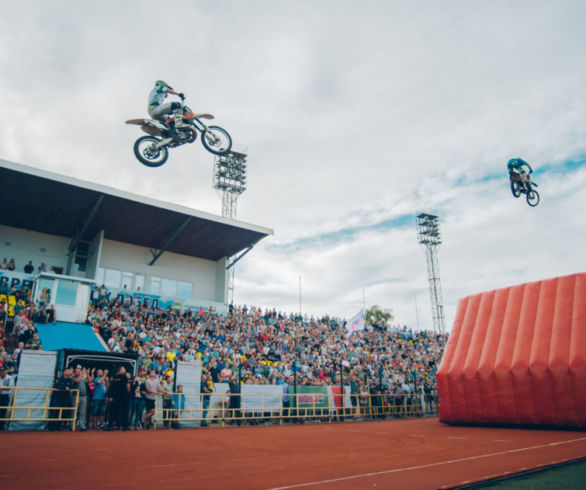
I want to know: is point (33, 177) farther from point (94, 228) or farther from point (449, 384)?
point (449, 384)

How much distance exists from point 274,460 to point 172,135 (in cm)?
819

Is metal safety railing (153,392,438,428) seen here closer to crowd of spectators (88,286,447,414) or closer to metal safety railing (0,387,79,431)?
crowd of spectators (88,286,447,414)

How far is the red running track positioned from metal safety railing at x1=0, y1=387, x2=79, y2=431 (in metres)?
1.20

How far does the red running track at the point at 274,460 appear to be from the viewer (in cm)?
579

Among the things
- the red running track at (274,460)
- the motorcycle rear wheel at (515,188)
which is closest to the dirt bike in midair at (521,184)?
the motorcycle rear wheel at (515,188)

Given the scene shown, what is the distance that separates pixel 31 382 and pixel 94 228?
16.4 metres

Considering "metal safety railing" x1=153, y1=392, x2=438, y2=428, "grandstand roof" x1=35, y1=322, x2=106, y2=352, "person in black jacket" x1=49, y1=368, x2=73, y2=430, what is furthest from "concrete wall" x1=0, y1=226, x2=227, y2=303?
"person in black jacket" x1=49, y1=368, x2=73, y2=430

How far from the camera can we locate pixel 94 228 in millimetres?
27953

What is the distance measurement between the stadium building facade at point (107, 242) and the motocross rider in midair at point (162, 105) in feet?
47.3

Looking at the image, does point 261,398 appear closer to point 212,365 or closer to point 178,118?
point 212,365

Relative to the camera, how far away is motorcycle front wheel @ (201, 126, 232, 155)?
12.3 metres

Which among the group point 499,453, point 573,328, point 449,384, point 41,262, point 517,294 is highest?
point 41,262

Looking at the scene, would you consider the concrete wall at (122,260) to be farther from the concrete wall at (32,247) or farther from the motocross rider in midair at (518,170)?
the motocross rider in midair at (518,170)

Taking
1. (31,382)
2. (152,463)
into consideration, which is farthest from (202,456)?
(31,382)
